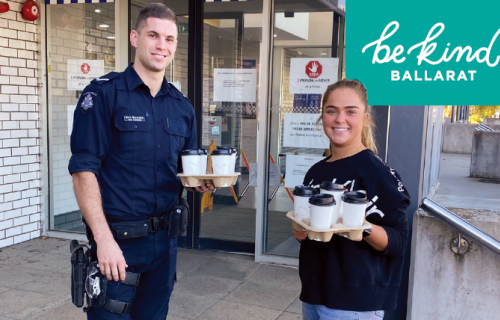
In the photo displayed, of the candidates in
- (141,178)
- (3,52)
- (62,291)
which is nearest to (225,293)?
(62,291)

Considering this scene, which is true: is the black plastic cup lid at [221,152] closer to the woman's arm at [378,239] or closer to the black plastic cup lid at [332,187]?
the black plastic cup lid at [332,187]

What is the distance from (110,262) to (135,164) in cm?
52

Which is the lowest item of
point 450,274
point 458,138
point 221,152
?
point 450,274

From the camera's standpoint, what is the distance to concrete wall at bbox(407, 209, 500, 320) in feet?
8.70

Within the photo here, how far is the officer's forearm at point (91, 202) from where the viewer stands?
218cm

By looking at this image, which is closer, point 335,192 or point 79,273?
point 335,192

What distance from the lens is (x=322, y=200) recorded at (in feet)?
5.66

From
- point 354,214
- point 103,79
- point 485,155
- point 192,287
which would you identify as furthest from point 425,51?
point 485,155

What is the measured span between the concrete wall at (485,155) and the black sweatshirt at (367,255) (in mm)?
7697

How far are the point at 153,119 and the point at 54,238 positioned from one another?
426 cm

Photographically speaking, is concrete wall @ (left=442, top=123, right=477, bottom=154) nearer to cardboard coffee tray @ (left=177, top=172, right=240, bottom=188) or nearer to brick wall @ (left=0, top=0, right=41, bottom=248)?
brick wall @ (left=0, top=0, right=41, bottom=248)

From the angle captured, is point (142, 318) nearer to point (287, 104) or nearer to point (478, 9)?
point (478, 9)

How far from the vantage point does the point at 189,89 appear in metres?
5.55

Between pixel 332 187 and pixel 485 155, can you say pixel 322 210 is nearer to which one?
pixel 332 187
